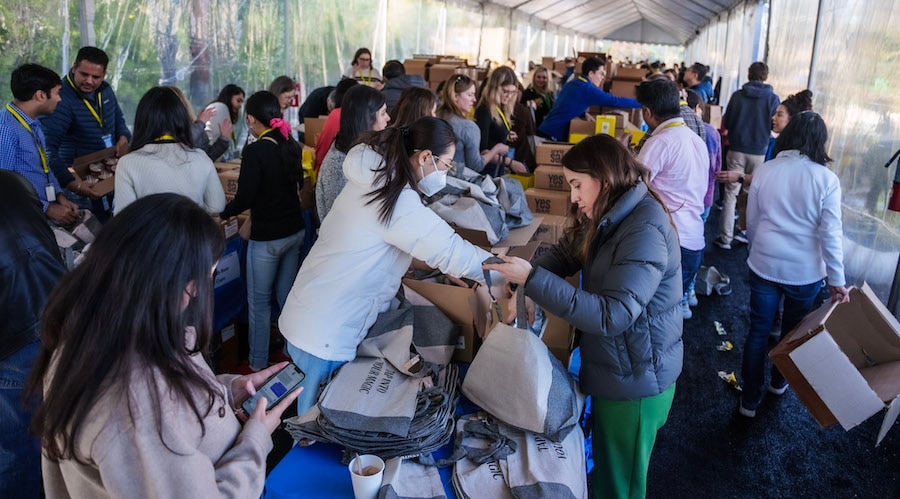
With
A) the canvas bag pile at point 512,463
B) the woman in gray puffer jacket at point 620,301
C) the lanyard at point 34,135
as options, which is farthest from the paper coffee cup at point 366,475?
the lanyard at point 34,135

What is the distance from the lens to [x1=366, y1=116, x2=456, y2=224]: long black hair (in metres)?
1.84

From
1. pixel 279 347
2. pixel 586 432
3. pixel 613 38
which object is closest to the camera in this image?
pixel 586 432

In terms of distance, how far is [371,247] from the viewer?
6.19ft

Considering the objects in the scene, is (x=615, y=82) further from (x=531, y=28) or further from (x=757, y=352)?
(x=531, y=28)

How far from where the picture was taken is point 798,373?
8.13 feet

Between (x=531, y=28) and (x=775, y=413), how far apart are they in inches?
642

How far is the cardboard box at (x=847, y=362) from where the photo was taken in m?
2.32

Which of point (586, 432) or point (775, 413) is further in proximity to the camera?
point (775, 413)

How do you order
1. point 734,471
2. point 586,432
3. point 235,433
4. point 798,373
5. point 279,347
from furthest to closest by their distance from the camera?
point 279,347, point 734,471, point 798,373, point 586,432, point 235,433

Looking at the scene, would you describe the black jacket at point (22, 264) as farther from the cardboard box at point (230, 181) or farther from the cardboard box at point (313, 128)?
the cardboard box at point (313, 128)

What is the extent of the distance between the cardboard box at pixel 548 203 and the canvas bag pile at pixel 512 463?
2.01m

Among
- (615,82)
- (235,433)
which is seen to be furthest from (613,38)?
(235,433)

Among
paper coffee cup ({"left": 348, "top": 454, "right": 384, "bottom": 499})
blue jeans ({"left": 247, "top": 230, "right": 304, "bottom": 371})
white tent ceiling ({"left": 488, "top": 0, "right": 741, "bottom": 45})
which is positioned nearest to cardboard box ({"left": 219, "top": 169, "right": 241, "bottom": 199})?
blue jeans ({"left": 247, "top": 230, "right": 304, "bottom": 371})

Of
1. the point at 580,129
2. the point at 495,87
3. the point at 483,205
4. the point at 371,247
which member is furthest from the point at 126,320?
the point at 580,129
